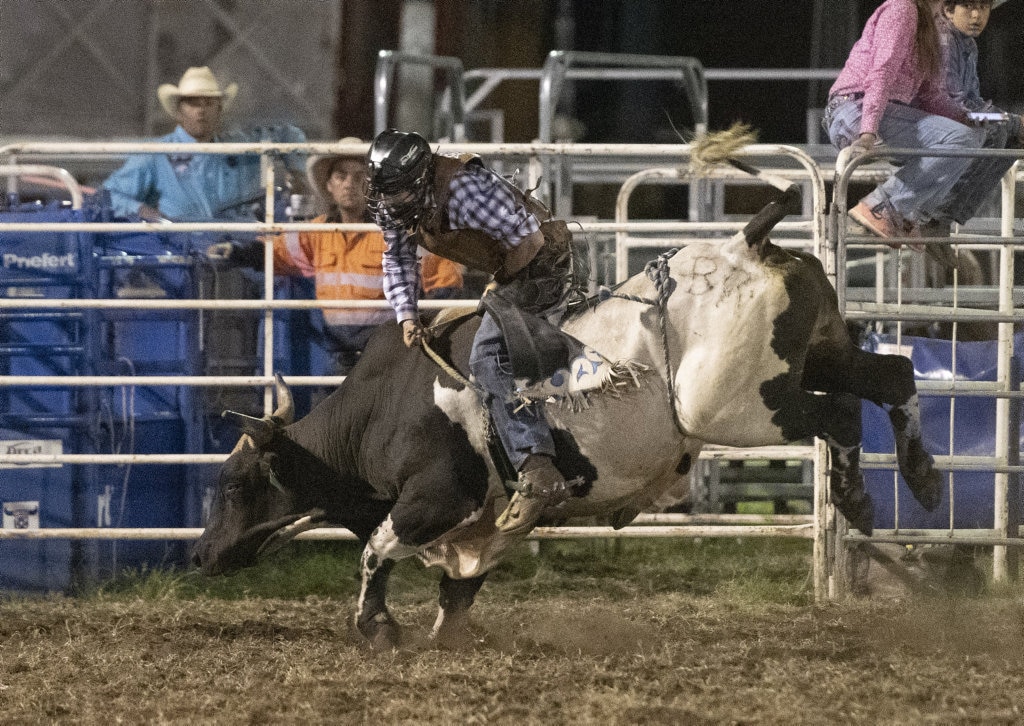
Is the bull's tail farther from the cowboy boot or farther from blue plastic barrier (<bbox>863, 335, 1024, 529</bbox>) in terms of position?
blue plastic barrier (<bbox>863, 335, 1024, 529</bbox>)

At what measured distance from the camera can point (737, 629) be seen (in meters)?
5.07

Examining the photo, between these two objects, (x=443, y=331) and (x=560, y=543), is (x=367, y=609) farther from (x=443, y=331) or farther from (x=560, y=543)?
(x=560, y=543)

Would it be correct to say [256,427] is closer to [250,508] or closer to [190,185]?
[250,508]

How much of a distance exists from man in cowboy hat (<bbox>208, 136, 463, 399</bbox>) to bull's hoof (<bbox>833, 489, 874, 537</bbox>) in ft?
7.01

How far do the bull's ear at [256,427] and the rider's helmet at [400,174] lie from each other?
0.89 metres

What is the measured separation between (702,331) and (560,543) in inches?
97.1

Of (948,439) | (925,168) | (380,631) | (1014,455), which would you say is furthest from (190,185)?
(1014,455)

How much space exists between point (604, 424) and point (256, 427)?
1.23 meters

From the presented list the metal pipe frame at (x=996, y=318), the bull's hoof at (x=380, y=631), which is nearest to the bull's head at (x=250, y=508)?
the bull's hoof at (x=380, y=631)

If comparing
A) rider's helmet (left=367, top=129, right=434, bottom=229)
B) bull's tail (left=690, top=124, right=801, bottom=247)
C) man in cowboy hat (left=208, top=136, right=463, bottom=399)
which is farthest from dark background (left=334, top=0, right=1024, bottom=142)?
rider's helmet (left=367, top=129, right=434, bottom=229)

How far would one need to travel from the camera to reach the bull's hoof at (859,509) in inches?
188

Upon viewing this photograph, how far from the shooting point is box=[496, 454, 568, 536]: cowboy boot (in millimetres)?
4422

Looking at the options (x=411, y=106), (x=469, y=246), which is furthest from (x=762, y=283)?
(x=411, y=106)

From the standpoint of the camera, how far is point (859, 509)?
15.7 feet
